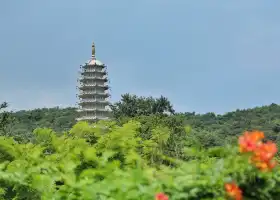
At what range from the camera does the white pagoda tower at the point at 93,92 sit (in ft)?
197

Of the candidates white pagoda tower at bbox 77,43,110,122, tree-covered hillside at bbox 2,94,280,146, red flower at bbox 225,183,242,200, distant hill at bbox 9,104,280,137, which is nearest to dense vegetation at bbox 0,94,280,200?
red flower at bbox 225,183,242,200

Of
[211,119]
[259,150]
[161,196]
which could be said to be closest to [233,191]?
[259,150]

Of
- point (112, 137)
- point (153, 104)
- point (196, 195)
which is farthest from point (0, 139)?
point (153, 104)

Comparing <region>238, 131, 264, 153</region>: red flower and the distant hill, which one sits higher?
the distant hill

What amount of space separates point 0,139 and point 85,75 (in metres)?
57.6

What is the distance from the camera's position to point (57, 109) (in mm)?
98625

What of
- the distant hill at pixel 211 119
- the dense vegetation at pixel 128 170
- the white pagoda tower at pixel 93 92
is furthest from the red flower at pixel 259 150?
the distant hill at pixel 211 119

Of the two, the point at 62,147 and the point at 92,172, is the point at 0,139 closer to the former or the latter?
the point at 62,147

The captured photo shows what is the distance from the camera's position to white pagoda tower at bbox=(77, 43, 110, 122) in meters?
60.1

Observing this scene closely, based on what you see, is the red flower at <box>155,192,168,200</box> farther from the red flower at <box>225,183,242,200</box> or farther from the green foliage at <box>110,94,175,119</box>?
the green foliage at <box>110,94,175,119</box>

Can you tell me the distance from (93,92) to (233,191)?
191ft

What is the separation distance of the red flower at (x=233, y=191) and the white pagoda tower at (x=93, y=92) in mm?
56241

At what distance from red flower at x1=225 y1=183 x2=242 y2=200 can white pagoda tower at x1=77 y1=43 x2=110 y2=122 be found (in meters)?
56.2

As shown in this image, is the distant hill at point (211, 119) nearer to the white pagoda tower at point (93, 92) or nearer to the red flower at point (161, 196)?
the white pagoda tower at point (93, 92)
